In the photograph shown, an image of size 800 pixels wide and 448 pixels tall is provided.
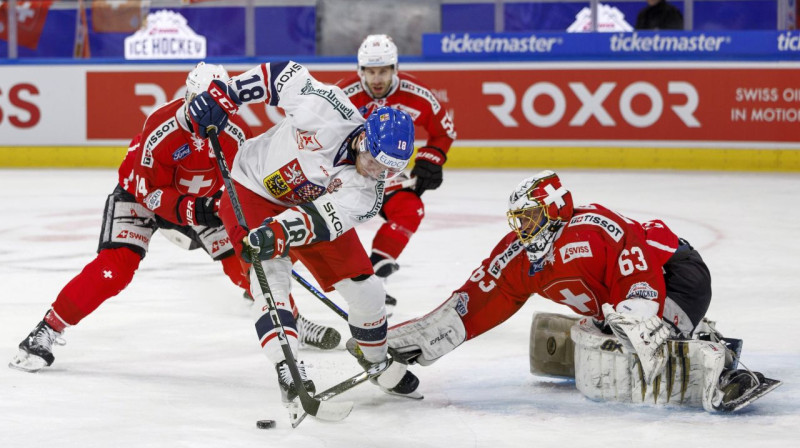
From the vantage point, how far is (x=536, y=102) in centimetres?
1081

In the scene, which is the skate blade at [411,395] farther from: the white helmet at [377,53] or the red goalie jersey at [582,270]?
the white helmet at [377,53]

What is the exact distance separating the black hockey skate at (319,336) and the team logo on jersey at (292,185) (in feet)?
2.58

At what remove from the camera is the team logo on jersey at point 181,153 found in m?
4.56

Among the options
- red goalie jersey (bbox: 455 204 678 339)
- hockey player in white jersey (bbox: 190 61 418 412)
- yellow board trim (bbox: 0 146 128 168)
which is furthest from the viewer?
yellow board trim (bbox: 0 146 128 168)

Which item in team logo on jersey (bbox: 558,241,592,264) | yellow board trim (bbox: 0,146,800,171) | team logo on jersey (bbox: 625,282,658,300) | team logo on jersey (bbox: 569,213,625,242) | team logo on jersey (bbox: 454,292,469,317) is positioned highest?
team logo on jersey (bbox: 569,213,625,242)

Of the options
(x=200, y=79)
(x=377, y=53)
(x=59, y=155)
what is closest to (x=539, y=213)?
(x=200, y=79)

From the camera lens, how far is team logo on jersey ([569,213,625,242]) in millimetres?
3861

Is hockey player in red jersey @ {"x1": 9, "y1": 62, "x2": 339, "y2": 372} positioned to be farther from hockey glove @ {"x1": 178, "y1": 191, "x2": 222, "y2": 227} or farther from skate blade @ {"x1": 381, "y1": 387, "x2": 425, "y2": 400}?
skate blade @ {"x1": 381, "y1": 387, "x2": 425, "y2": 400}

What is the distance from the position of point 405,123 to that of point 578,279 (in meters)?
0.76

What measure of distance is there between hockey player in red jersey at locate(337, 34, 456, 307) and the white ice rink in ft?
0.85

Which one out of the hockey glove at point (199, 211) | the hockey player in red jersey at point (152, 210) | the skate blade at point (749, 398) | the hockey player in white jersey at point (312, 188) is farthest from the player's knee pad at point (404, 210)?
the skate blade at point (749, 398)

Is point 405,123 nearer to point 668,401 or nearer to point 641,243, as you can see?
point 641,243

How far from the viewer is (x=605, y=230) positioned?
12.7ft

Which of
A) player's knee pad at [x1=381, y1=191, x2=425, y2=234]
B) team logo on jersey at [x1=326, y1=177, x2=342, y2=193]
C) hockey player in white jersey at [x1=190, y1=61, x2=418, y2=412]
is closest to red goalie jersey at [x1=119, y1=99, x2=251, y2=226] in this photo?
hockey player in white jersey at [x1=190, y1=61, x2=418, y2=412]
